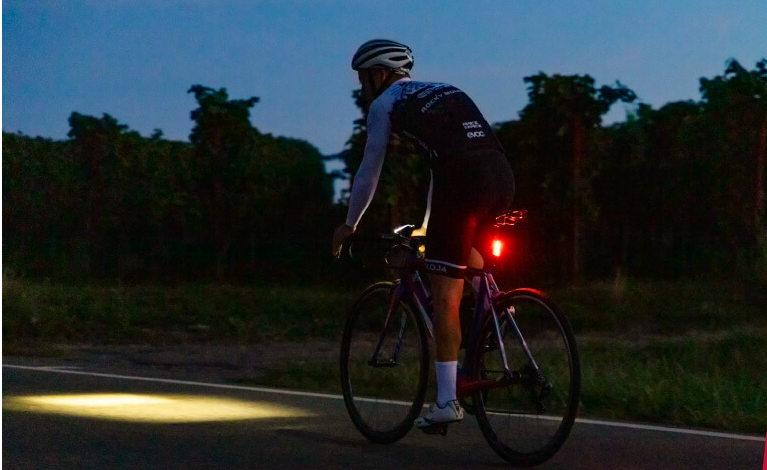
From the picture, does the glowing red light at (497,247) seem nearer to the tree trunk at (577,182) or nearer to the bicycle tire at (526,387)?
the bicycle tire at (526,387)

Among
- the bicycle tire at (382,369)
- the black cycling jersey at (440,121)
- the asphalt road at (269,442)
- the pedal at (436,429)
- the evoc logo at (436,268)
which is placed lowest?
the asphalt road at (269,442)

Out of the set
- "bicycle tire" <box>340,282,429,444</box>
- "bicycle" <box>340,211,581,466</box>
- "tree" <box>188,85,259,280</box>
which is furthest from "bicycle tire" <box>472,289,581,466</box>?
"tree" <box>188,85,259,280</box>

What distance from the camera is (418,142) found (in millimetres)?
5832

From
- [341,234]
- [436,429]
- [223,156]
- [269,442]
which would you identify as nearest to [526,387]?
[436,429]

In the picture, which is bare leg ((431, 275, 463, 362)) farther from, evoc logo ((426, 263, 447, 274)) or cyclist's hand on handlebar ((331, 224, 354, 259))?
cyclist's hand on handlebar ((331, 224, 354, 259))

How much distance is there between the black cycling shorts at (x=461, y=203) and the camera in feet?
18.8

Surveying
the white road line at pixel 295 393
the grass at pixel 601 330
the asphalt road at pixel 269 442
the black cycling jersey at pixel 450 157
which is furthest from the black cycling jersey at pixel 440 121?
the grass at pixel 601 330

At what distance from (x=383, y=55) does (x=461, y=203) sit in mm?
785

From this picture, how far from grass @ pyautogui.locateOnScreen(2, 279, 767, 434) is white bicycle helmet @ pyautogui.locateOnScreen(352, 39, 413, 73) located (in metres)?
2.72

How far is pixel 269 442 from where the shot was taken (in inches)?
246

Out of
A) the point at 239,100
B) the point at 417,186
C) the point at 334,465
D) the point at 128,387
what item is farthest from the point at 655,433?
the point at 239,100

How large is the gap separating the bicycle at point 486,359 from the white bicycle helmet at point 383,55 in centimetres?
77

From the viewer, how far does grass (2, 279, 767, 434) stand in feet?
26.5

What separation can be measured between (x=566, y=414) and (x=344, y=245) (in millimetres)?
1377
